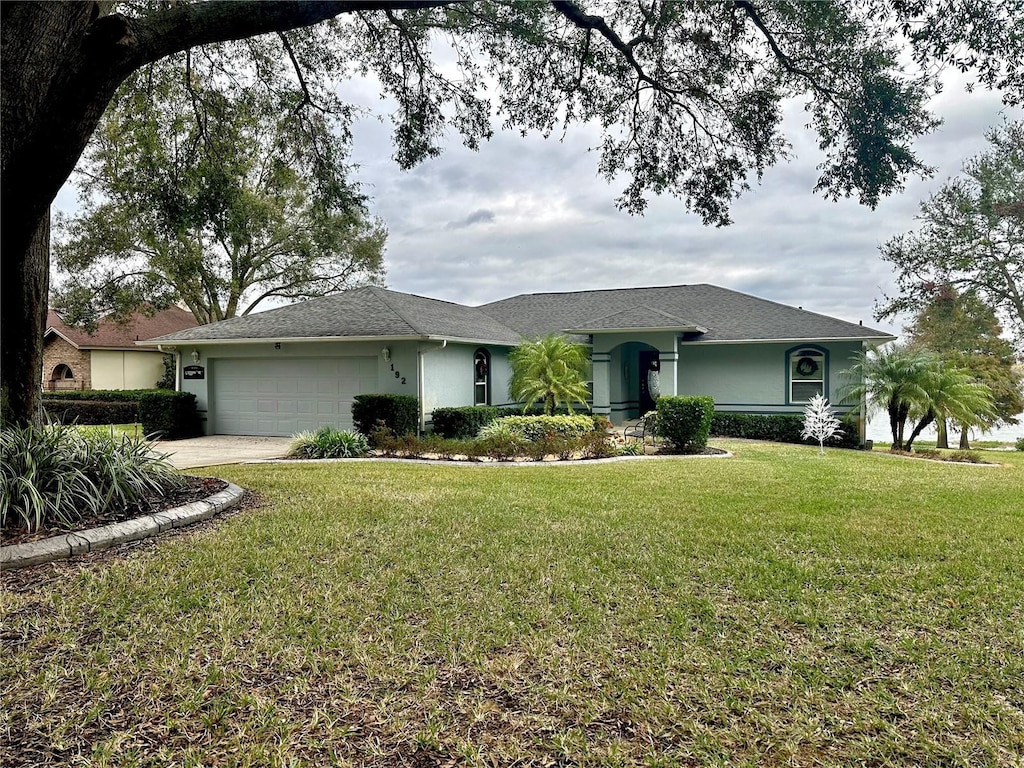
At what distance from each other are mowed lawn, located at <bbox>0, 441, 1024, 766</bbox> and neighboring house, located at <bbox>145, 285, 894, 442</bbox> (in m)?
8.69

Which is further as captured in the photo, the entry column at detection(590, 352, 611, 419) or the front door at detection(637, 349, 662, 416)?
the front door at detection(637, 349, 662, 416)

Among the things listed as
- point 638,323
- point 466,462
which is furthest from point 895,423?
point 466,462

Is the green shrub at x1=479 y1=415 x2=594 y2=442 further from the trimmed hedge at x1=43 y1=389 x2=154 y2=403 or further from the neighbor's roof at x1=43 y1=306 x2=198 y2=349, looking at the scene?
the neighbor's roof at x1=43 y1=306 x2=198 y2=349

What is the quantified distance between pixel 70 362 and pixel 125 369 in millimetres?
2087

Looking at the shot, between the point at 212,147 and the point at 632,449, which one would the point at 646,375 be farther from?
the point at 212,147

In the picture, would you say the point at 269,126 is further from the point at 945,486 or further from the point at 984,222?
Answer: the point at 984,222

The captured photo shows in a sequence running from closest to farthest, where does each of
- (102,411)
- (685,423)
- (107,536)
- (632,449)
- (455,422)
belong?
1. (107,536)
2. (632,449)
3. (685,423)
4. (455,422)
5. (102,411)

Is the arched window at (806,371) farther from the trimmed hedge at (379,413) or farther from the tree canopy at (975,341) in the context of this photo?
the trimmed hedge at (379,413)

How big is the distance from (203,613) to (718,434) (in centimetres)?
1536

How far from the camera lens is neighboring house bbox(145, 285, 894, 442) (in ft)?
47.5

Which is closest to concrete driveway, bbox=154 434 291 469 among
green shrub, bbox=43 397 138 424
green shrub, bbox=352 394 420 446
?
green shrub, bbox=352 394 420 446

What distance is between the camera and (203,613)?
3668 millimetres

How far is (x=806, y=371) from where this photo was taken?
1695 cm

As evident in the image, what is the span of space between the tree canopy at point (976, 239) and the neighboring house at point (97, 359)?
102 ft
